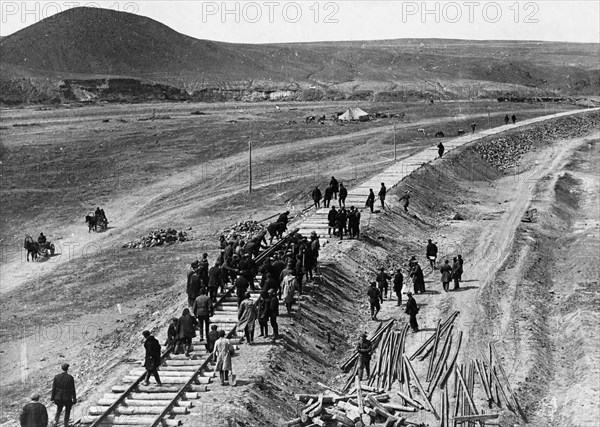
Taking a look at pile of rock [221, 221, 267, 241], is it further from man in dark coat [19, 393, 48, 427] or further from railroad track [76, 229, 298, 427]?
man in dark coat [19, 393, 48, 427]

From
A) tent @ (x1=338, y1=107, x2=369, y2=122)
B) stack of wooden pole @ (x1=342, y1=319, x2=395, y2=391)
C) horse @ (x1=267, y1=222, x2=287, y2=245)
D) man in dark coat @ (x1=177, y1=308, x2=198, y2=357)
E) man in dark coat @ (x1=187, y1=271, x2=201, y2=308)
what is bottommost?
stack of wooden pole @ (x1=342, y1=319, x2=395, y2=391)

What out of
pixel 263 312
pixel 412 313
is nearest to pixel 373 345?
pixel 412 313

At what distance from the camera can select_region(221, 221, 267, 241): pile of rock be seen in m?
35.9

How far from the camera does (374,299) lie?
26000 mm

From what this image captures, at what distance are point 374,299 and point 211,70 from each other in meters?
114

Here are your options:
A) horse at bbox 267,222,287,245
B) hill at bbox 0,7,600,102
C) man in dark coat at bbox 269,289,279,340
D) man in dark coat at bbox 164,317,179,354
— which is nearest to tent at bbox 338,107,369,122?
hill at bbox 0,7,600,102

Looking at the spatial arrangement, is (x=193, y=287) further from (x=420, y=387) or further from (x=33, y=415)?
(x=33, y=415)

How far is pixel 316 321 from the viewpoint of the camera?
24.8 metres

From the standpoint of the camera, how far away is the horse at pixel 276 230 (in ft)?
101

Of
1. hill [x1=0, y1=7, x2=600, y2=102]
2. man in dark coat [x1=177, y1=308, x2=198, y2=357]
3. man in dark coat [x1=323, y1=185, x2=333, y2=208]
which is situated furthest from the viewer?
hill [x1=0, y1=7, x2=600, y2=102]

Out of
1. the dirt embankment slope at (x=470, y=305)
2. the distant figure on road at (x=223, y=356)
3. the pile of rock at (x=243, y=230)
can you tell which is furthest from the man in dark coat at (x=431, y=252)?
Result: the distant figure on road at (x=223, y=356)

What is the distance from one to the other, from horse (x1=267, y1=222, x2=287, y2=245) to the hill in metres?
79.0

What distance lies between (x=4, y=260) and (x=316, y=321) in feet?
65.7

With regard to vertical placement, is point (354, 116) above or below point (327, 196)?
above
